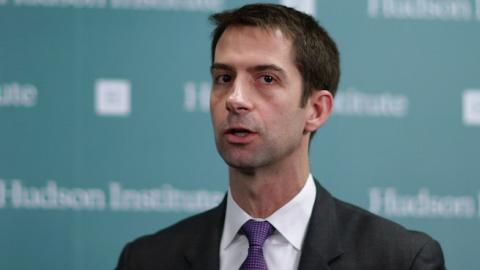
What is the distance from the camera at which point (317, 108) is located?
2.07 meters

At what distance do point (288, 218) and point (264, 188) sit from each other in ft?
0.30

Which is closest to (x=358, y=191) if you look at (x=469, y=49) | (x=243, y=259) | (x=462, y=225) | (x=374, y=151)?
(x=374, y=151)

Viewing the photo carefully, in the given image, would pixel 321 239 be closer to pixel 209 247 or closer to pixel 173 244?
pixel 209 247

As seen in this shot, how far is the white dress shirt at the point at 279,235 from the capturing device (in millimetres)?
1921

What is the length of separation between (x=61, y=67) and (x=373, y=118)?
1.14 meters

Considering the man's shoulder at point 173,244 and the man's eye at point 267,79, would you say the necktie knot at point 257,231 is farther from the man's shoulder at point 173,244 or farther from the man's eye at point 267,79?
the man's eye at point 267,79

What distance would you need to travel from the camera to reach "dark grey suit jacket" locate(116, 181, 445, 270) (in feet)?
6.13

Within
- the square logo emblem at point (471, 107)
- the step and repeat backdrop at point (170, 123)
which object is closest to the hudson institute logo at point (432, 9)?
the step and repeat backdrop at point (170, 123)

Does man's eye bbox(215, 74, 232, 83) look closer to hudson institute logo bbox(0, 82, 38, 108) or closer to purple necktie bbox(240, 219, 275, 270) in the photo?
purple necktie bbox(240, 219, 275, 270)

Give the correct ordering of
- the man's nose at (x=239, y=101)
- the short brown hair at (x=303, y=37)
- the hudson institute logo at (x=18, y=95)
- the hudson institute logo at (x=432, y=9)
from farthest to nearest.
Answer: the hudson institute logo at (x=432, y=9), the hudson institute logo at (x=18, y=95), the short brown hair at (x=303, y=37), the man's nose at (x=239, y=101)

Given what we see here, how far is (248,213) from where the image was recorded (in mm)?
1976

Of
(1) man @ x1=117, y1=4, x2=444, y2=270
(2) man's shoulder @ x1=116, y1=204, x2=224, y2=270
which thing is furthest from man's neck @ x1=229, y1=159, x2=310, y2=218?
(2) man's shoulder @ x1=116, y1=204, x2=224, y2=270

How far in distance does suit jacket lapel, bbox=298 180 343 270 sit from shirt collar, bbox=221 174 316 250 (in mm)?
19

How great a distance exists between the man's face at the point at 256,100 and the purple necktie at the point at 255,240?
0.48ft
